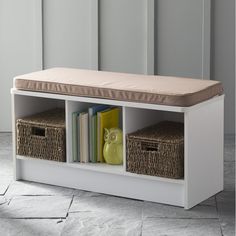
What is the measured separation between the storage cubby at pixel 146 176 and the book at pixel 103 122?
0.06 m

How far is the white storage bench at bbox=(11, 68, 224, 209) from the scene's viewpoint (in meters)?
3.64

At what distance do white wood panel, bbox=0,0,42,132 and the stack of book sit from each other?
3.95ft

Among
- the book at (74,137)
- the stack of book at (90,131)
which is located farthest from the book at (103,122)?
the book at (74,137)

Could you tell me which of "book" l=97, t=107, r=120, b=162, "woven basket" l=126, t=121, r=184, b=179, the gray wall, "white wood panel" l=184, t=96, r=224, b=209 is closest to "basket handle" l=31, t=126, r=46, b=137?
"book" l=97, t=107, r=120, b=162

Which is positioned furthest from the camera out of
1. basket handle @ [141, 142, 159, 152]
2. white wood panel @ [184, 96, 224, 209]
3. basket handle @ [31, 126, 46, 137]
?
basket handle @ [31, 126, 46, 137]

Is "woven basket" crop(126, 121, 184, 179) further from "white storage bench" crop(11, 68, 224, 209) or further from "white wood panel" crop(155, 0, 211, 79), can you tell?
"white wood panel" crop(155, 0, 211, 79)

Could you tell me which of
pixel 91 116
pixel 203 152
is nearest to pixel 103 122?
pixel 91 116

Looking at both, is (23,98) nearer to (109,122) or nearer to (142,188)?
(109,122)

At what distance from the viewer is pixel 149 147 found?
3.74 meters

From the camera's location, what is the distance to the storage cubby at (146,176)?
3.65 m

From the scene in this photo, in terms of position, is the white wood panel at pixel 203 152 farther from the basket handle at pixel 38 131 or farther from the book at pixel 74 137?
the basket handle at pixel 38 131

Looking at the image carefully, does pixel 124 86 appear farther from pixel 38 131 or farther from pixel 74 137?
pixel 38 131

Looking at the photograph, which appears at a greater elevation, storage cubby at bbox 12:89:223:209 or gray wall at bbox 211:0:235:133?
gray wall at bbox 211:0:235:133

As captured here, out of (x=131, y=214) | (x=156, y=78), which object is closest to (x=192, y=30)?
(x=156, y=78)
